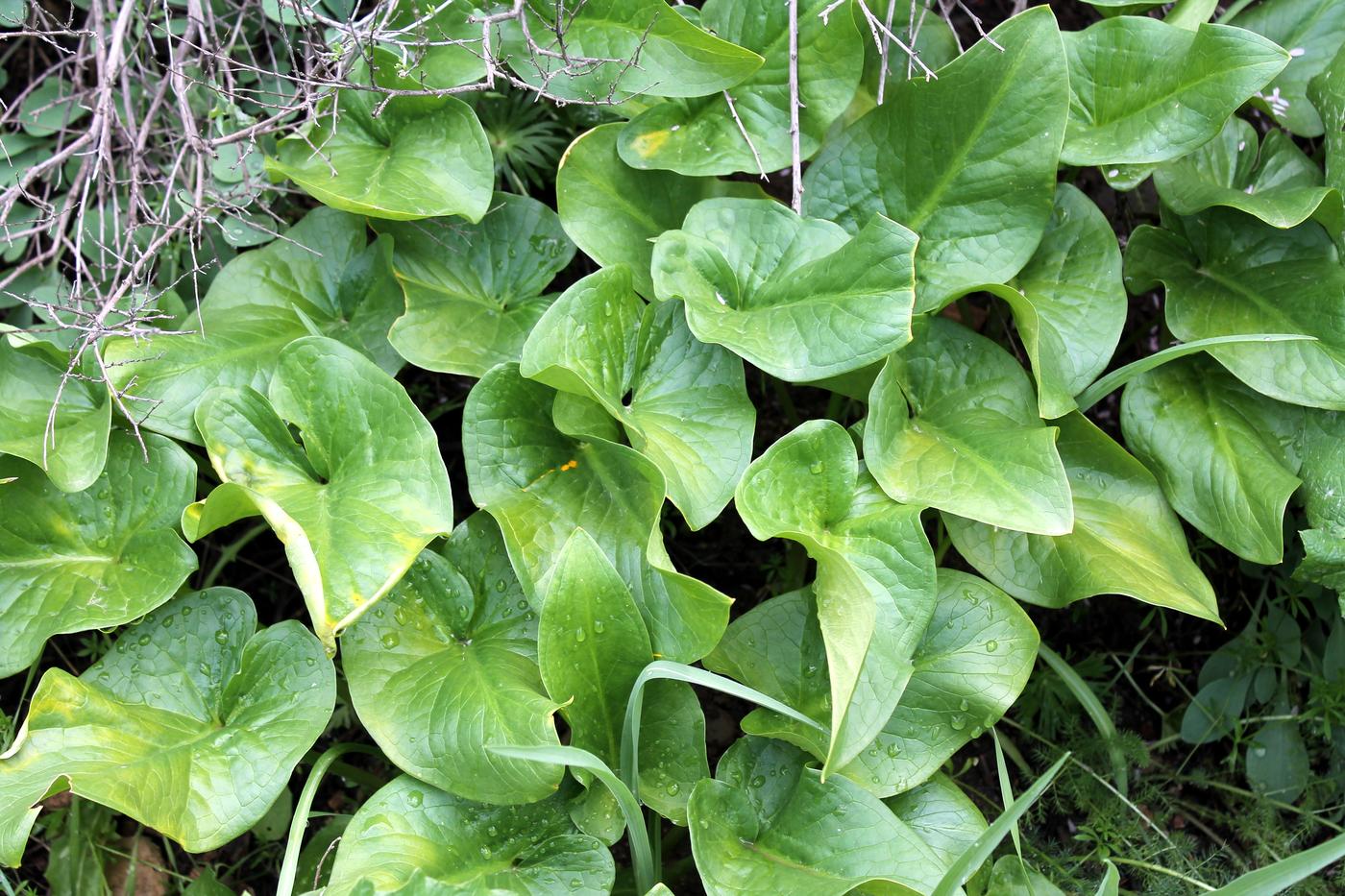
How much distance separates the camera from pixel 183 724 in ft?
3.80

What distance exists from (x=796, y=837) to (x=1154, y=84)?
100 centimetres

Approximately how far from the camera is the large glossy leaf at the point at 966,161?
1.20 metres

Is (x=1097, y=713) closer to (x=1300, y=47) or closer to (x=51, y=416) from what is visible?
(x=1300, y=47)

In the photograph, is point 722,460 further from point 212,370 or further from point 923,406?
point 212,370

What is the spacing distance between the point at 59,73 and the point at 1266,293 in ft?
5.79

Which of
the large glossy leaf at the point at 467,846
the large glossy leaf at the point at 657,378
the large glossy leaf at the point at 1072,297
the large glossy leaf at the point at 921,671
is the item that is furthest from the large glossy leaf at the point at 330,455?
the large glossy leaf at the point at 1072,297

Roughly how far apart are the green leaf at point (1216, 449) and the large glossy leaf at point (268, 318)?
98 cm

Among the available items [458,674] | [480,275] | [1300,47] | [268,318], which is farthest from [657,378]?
[1300,47]

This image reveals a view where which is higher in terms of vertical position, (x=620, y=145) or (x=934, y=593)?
(x=620, y=145)

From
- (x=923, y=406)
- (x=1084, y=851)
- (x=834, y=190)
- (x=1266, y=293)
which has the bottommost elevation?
(x=1084, y=851)

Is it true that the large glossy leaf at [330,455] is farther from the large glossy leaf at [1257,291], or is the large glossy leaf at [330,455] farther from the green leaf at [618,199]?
the large glossy leaf at [1257,291]

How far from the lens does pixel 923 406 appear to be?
1.29 m

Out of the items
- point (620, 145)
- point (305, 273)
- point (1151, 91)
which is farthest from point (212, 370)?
point (1151, 91)

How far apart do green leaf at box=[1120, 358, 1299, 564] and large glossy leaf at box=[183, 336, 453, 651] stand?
2.92 feet
